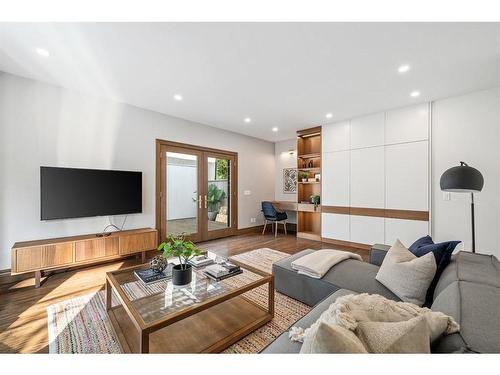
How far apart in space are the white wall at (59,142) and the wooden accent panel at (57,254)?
0.43 m

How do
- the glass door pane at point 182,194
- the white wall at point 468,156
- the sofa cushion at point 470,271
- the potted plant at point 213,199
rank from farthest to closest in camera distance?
the potted plant at point 213,199
the glass door pane at point 182,194
the white wall at point 468,156
the sofa cushion at point 470,271

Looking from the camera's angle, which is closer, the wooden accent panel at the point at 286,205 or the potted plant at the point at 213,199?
the potted plant at the point at 213,199

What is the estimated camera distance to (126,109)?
361 centimetres

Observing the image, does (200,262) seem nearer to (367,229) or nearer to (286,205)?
(367,229)

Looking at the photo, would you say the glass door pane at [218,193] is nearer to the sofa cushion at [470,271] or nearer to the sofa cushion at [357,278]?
the sofa cushion at [357,278]

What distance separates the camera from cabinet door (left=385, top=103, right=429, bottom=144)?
3.52 meters

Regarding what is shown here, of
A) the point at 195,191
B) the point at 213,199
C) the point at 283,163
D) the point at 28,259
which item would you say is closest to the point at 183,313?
the point at 28,259

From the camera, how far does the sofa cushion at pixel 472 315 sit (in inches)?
30.0

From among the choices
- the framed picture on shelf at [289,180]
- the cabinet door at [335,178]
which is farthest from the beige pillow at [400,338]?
the framed picture on shelf at [289,180]

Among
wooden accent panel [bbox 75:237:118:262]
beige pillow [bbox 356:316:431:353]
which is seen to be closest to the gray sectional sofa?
beige pillow [bbox 356:316:431:353]

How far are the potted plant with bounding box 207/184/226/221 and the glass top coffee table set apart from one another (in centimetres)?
279

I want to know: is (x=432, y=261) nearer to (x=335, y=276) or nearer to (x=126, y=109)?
(x=335, y=276)

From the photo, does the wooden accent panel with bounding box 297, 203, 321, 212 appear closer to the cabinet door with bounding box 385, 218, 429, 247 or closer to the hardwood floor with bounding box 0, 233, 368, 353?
the hardwood floor with bounding box 0, 233, 368, 353

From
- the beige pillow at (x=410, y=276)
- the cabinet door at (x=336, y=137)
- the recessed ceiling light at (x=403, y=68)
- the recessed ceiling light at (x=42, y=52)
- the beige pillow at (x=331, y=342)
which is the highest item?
the recessed ceiling light at (x=42, y=52)
